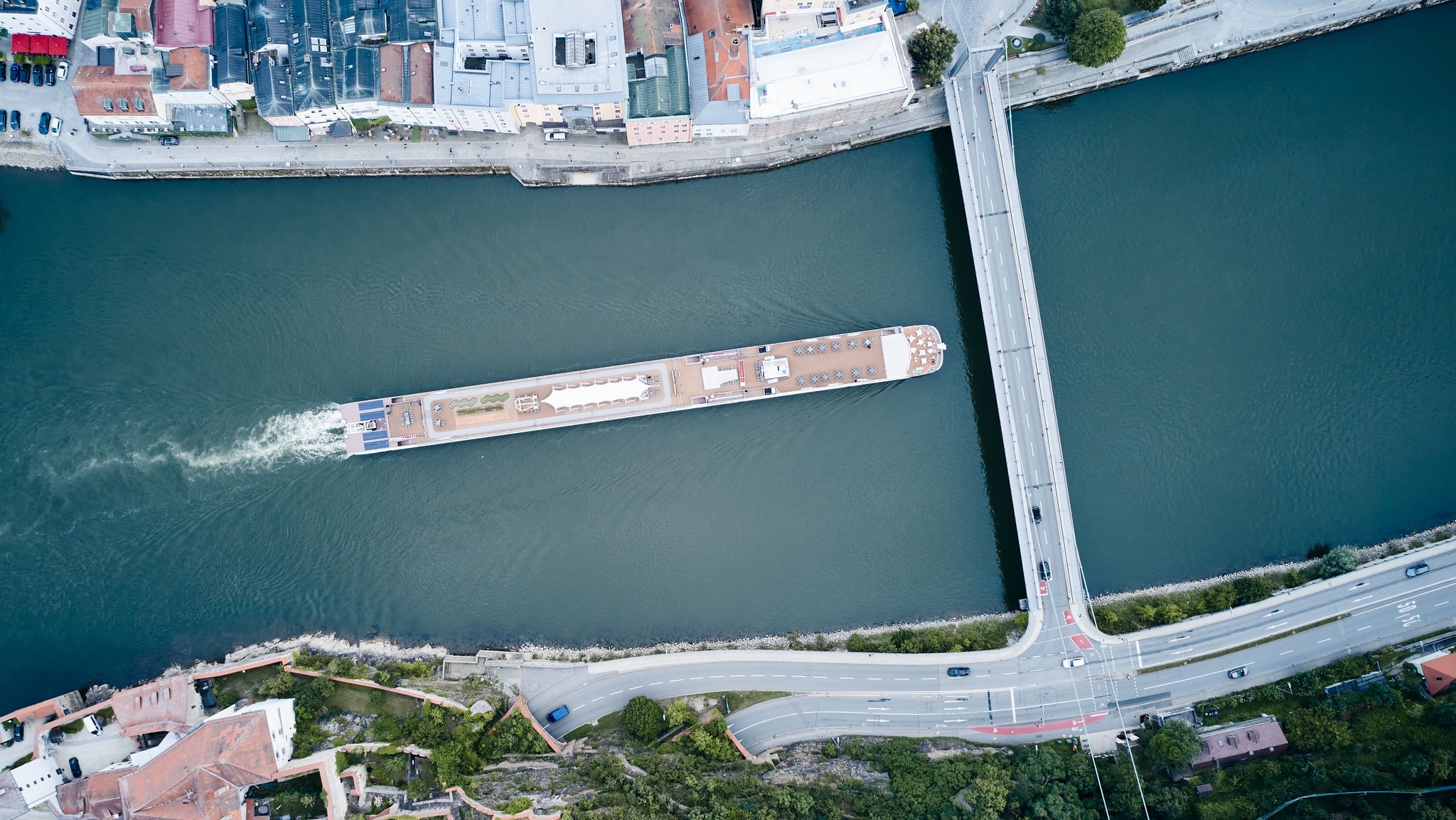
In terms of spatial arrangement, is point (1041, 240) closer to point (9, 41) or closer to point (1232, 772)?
point (1232, 772)

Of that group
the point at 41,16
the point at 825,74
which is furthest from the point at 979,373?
the point at 41,16

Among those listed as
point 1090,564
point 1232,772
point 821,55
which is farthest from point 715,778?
point 821,55

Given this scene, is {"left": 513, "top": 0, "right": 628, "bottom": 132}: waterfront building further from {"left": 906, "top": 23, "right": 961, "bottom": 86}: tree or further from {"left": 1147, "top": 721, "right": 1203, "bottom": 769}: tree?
{"left": 1147, "top": 721, "right": 1203, "bottom": 769}: tree

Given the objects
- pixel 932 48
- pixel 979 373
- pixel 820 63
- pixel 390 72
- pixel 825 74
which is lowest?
pixel 979 373

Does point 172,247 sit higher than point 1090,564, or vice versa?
point 172,247

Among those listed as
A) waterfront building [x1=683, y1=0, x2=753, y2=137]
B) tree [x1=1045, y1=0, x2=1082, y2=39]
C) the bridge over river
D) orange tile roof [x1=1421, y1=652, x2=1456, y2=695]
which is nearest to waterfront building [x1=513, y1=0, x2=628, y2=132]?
waterfront building [x1=683, y1=0, x2=753, y2=137]

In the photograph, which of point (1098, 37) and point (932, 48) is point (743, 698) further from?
point (1098, 37)
